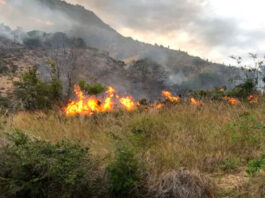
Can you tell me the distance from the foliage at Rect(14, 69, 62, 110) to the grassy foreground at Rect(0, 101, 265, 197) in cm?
451

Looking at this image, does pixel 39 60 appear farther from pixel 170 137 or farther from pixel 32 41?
pixel 170 137

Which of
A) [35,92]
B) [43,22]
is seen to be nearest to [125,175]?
[35,92]

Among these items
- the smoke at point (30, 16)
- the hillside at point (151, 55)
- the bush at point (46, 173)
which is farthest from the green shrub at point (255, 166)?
the smoke at point (30, 16)

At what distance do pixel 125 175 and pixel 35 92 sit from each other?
9125mm

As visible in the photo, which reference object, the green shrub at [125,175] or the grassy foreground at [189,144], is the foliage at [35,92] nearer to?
the grassy foreground at [189,144]

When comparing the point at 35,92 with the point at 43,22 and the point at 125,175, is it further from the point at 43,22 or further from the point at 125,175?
the point at 43,22

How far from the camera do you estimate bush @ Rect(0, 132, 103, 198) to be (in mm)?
2916

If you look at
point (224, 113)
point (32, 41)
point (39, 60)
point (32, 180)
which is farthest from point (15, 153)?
point (32, 41)

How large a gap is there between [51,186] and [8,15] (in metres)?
157

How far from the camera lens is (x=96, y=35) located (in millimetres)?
159750

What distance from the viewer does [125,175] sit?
3.04 meters

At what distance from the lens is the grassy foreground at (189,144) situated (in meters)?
3.34

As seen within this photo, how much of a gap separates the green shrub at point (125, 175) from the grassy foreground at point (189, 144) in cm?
20

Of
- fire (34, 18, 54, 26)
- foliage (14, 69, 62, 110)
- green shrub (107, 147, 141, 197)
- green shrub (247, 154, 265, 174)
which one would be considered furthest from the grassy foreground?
fire (34, 18, 54, 26)
